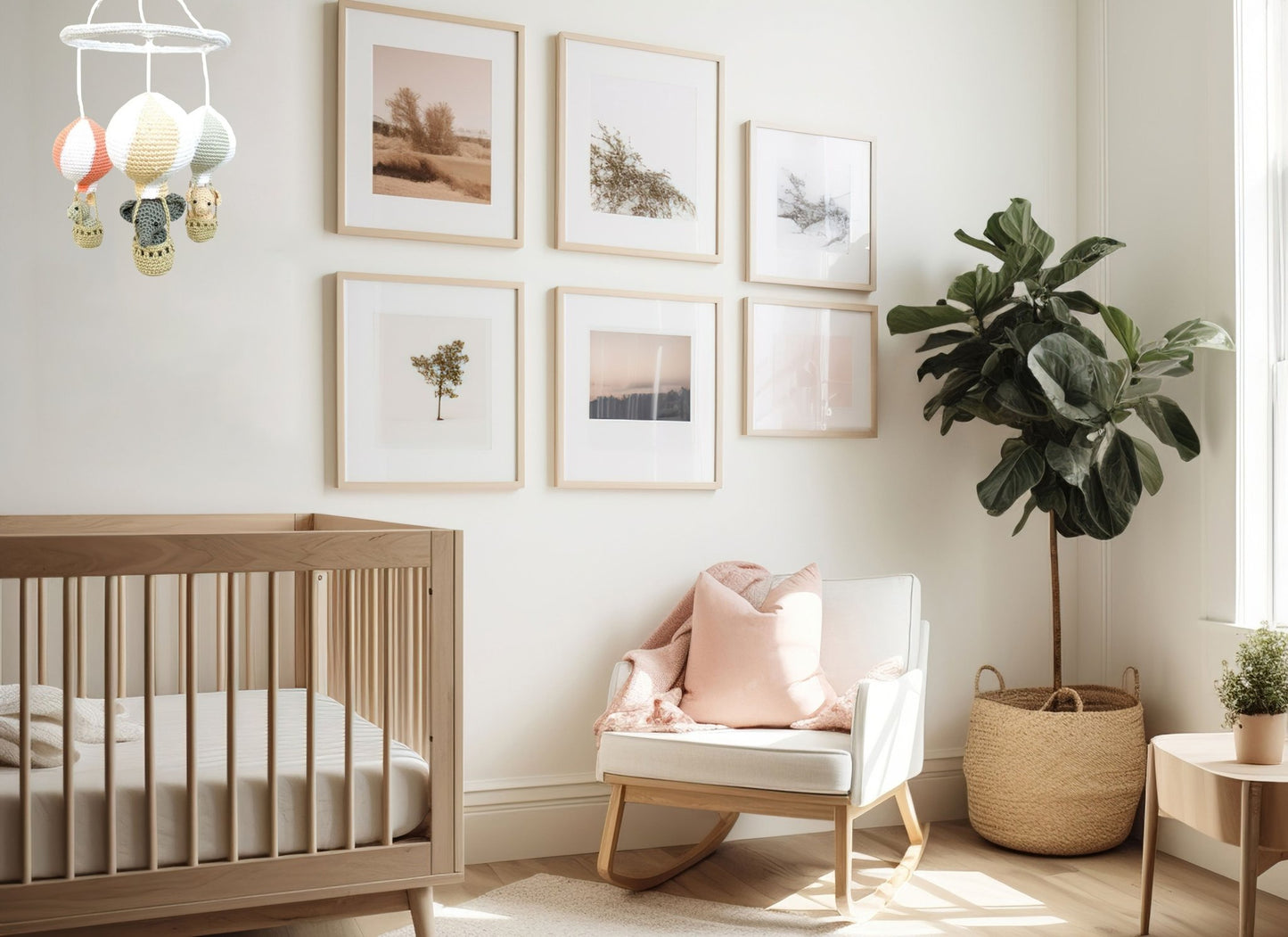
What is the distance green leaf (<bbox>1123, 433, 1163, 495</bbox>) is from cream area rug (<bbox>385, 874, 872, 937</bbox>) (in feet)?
4.56

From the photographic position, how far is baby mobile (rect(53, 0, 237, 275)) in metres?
1.92

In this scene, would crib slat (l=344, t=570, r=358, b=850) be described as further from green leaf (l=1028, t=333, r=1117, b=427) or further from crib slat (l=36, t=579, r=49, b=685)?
green leaf (l=1028, t=333, r=1117, b=427)

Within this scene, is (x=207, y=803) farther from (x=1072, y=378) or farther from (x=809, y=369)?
(x=1072, y=378)

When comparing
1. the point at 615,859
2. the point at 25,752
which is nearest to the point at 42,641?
the point at 25,752

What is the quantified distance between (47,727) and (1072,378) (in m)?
2.32

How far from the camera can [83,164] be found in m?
2.00

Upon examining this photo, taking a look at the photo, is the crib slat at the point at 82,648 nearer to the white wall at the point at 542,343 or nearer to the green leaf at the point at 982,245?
the white wall at the point at 542,343

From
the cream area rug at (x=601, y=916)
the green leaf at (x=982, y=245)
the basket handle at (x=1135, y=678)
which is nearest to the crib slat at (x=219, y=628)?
the cream area rug at (x=601, y=916)

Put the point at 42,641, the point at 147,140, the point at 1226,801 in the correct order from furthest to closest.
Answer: the point at 42,641, the point at 1226,801, the point at 147,140

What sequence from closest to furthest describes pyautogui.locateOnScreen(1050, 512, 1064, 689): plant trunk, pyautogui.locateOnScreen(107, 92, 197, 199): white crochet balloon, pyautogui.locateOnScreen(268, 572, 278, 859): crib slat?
pyautogui.locateOnScreen(268, 572, 278, 859): crib slat < pyautogui.locateOnScreen(107, 92, 197, 199): white crochet balloon < pyautogui.locateOnScreen(1050, 512, 1064, 689): plant trunk

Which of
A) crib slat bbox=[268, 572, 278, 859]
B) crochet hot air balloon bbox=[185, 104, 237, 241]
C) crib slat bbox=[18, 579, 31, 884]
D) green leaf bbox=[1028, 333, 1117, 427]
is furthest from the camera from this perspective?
green leaf bbox=[1028, 333, 1117, 427]

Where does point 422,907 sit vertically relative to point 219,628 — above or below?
below

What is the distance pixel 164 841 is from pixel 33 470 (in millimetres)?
1182

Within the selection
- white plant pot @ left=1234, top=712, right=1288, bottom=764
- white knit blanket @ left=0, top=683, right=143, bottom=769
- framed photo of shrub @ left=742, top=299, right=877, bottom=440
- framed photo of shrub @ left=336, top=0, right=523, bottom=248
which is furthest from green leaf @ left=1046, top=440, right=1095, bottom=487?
white knit blanket @ left=0, top=683, right=143, bottom=769
